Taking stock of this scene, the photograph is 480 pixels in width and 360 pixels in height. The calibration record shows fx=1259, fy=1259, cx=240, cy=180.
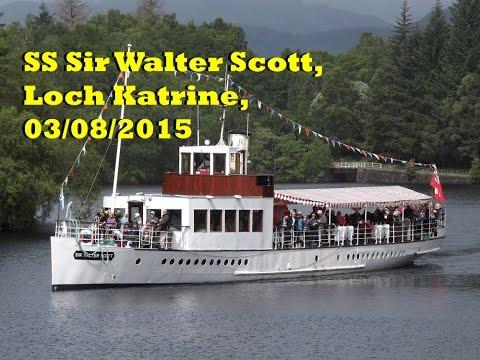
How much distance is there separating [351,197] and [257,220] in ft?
24.4

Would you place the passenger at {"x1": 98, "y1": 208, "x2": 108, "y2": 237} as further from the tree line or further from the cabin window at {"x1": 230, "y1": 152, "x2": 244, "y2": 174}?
the tree line

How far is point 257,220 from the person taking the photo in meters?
60.2

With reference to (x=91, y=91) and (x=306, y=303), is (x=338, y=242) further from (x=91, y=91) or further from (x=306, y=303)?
(x=91, y=91)

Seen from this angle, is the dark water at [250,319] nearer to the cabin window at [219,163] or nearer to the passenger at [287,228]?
the passenger at [287,228]

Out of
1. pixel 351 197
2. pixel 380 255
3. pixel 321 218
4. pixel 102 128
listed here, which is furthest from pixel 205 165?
pixel 102 128

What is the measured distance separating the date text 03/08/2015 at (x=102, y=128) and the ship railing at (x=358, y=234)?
960 cm

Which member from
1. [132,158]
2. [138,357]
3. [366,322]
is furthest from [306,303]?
[132,158]

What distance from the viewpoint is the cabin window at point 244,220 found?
5975cm

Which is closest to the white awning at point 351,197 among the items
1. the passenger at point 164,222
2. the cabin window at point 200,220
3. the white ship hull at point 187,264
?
the white ship hull at point 187,264

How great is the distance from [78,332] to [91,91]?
125777 mm

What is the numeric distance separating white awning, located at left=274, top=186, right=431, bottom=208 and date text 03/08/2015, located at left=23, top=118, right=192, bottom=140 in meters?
9.39

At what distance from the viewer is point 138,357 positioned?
151 feet

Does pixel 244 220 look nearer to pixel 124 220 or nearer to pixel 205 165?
pixel 205 165

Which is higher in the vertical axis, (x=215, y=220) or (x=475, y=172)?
(x=215, y=220)
